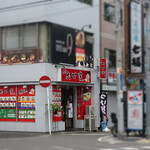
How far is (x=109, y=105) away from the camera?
28078 mm

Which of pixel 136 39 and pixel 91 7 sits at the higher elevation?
pixel 91 7

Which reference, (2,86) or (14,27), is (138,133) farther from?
(14,27)

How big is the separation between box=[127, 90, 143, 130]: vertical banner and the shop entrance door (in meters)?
7.99

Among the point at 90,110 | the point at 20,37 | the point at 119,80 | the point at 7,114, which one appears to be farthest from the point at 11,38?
the point at 119,80

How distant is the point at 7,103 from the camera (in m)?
23.8

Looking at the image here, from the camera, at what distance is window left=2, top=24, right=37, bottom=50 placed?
25875 mm

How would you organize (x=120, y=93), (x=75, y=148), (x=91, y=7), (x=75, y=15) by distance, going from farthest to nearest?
(x=91, y=7)
(x=75, y=15)
(x=120, y=93)
(x=75, y=148)

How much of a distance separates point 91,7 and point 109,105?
334 inches

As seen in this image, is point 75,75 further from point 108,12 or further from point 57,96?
point 108,12

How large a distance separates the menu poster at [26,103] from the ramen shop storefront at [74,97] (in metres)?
1.71

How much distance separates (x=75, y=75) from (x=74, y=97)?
88.6 inches

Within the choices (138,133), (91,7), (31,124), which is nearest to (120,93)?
(138,133)

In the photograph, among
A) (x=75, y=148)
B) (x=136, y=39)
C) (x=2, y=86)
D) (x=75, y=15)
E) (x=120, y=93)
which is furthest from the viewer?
(x=75, y=15)

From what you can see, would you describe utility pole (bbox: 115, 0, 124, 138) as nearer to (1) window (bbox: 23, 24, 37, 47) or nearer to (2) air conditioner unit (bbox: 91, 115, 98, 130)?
(2) air conditioner unit (bbox: 91, 115, 98, 130)
